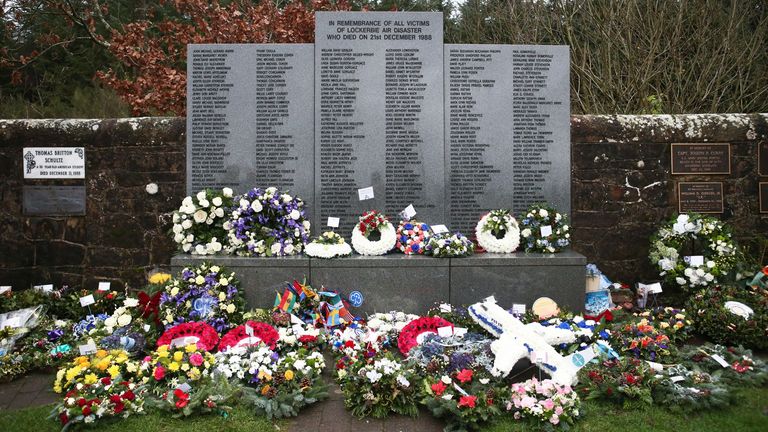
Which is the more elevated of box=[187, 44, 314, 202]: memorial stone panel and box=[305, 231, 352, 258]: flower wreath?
box=[187, 44, 314, 202]: memorial stone panel

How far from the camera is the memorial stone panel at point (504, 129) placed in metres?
6.80

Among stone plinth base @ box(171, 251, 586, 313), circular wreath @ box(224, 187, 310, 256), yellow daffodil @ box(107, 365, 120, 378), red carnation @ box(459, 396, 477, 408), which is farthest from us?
circular wreath @ box(224, 187, 310, 256)

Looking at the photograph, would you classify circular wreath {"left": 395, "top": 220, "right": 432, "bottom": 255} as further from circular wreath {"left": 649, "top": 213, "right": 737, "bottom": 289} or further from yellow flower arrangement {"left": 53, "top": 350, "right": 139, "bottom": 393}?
yellow flower arrangement {"left": 53, "top": 350, "right": 139, "bottom": 393}

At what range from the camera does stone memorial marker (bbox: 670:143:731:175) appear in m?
6.90

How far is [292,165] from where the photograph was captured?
675 cm

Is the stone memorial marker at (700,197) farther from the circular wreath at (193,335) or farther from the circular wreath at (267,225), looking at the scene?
the circular wreath at (193,335)

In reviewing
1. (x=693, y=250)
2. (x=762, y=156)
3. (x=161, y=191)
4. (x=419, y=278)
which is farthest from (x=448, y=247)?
(x=762, y=156)

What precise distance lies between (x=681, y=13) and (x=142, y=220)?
982cm

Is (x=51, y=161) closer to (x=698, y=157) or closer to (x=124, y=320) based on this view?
(x=124, y=320)

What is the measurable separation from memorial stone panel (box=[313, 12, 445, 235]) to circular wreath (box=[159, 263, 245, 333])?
1.50m

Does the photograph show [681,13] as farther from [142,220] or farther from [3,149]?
[3,149]

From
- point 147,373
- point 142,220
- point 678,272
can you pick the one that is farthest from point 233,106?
point 678,272

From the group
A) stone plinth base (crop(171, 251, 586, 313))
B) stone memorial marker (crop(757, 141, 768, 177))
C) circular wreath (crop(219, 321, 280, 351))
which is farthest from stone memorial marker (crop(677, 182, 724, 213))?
circular wreath (crop(219, 321, 280, 351))

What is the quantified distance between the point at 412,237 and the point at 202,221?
2363 mm
